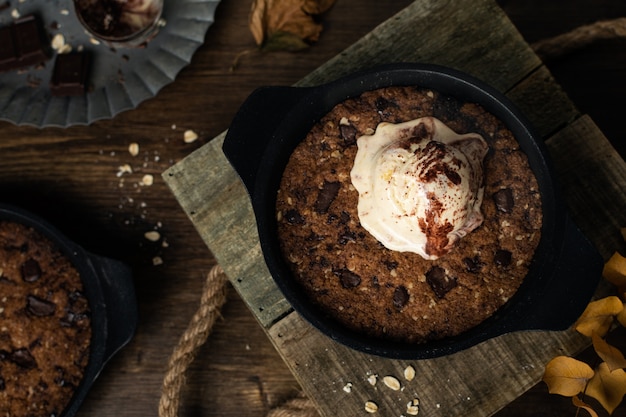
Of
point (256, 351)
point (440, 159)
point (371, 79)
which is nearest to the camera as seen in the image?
point (440, 159)

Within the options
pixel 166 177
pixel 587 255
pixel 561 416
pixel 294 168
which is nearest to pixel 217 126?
pixel 166 177

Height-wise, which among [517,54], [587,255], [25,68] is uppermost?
[517,54]

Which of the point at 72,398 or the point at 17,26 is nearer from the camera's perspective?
the point at 72,398

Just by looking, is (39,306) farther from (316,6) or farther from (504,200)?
(504,200)

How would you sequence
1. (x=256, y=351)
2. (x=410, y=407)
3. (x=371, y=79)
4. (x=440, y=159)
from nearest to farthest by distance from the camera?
(x=440, y=159) → (x=371, y=79) → (x=410, y=407) → (x=256, y=351)

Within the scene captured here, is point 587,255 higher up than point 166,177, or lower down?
higher up

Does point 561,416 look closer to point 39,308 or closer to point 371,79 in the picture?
point 371,79

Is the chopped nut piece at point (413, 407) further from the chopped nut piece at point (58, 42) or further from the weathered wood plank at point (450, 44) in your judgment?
the chopped nut piece at point (58, 42)

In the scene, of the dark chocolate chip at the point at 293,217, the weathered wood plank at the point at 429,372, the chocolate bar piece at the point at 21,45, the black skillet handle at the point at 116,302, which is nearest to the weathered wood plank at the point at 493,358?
the weathered wood plank at the point at 429,372
